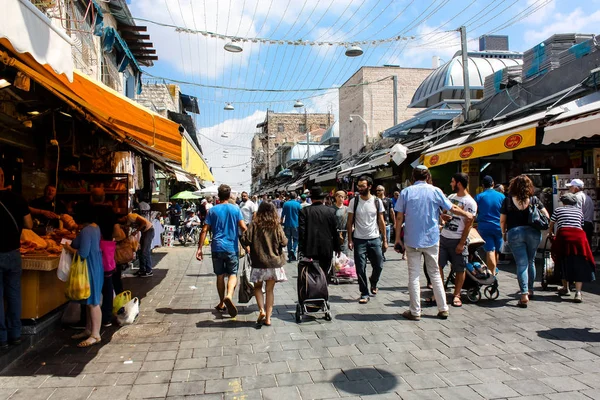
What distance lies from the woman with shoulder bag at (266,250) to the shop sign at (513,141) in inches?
221

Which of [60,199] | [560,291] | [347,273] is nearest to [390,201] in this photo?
[347,273]

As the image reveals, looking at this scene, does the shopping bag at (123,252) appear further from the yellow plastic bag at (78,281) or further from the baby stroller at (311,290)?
the baby stroller at (311,290)

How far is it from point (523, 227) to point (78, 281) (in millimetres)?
5587

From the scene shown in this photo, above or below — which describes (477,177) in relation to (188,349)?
above

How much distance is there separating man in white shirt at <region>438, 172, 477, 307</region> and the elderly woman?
1.26m

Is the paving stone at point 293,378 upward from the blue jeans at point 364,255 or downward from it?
downward

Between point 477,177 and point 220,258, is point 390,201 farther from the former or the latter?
point 220,258

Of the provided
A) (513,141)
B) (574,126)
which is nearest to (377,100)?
(513,141)

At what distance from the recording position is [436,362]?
3975 millimetres

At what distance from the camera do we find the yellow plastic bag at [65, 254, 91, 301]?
14.5 feet

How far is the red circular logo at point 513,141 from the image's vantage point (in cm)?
839

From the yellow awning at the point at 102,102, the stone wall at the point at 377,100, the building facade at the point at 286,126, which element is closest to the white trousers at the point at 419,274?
the yellow awning at the point at 102,102

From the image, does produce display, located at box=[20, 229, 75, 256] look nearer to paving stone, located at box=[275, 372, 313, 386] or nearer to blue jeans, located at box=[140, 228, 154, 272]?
paving stone, located at box=[275, 372, 313, 386]

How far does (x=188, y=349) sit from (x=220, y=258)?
1380 millimetres
